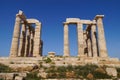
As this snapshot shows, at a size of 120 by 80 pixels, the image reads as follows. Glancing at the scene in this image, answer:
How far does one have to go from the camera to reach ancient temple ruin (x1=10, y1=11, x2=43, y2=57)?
1158 inches

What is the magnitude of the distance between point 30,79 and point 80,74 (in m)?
4.50

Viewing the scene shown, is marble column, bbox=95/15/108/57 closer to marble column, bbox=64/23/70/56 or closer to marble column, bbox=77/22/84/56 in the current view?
marble column, bbox=77/22/84/56

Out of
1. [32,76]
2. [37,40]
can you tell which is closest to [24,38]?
[37,40]

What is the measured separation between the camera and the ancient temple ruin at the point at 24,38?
29.4 m

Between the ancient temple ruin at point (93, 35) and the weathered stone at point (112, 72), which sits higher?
the ancient temple ruin at point (93, 35)

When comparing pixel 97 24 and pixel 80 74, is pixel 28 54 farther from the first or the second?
pixel 80 74

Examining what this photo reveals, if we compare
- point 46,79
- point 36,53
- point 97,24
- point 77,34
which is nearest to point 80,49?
point 77,34

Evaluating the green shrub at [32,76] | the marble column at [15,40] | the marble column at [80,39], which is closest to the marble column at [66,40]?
the marble column at [80,39]

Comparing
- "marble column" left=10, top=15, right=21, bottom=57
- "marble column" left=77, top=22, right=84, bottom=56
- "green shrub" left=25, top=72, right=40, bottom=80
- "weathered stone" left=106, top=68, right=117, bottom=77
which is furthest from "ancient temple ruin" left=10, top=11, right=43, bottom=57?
"weathered stone" left=106, top=68, right=117, bottom=77

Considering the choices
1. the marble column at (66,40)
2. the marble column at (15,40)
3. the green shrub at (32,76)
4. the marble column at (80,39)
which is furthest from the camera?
the marble column at (66,40)

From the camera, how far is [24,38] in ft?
116

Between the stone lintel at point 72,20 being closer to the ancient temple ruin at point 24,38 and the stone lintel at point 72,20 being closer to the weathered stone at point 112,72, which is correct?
the ancient temple ruin at point 24,38

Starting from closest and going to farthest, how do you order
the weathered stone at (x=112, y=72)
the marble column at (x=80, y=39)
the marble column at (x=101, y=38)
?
the weathered stone at (x=112, y=72) < the marble column at (x=101, y=38) < the marble column at (x=80, y=39)

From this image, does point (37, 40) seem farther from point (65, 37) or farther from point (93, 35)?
point (93, 35)
